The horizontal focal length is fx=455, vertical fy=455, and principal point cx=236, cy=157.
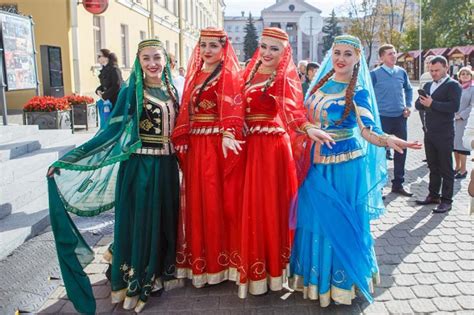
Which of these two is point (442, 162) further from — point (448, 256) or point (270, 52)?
point (270, 52)

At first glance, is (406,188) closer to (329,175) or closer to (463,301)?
(463,301)

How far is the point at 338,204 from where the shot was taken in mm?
3324

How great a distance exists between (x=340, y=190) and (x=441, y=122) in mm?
3132

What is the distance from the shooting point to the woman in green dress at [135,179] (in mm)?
3441

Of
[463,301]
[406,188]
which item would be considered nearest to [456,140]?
[406,188]

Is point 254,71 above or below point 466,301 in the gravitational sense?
above

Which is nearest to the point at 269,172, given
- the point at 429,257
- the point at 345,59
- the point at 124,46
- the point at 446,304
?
the point at 345,59

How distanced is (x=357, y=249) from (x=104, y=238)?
113 inches

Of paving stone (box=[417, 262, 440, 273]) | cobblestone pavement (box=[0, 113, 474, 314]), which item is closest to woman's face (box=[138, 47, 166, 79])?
cobblestone pavement (box=[0, 113, 474, 314])

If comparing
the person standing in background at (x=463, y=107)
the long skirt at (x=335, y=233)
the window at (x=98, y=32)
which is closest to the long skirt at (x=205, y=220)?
the long skirt at (x=335, y=233)

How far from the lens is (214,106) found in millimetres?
3562

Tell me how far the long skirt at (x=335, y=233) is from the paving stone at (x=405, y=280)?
558 millimetres

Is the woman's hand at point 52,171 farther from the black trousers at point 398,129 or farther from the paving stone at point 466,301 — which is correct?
the black trousers at point 398,129

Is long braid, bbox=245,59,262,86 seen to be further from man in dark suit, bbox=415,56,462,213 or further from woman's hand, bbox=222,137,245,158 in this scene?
man in dark suit, bbox=415,56,462,213
